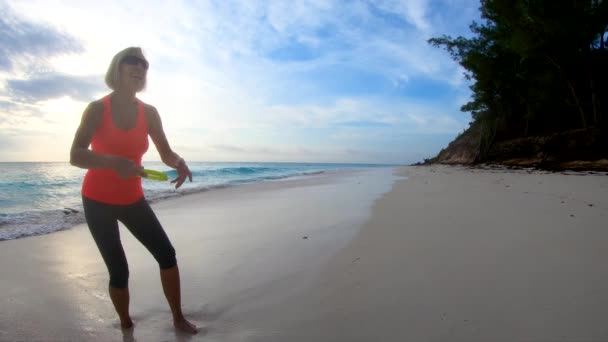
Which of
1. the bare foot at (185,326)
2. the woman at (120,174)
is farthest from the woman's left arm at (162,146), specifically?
the bare foot at (185,326)

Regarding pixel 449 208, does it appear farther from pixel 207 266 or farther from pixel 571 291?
pixel 207 266

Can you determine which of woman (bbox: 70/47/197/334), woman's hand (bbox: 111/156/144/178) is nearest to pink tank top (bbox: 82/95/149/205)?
woman (bbox: 70/47/197/334)

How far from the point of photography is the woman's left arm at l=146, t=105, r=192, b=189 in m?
2.28

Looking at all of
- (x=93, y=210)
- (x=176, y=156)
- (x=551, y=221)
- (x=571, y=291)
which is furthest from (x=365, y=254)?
(x=551, y=221)

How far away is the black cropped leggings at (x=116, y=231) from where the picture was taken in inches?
78.8

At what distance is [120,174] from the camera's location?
72.4 inches

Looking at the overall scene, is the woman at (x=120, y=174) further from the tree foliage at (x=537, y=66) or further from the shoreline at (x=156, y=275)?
the tree foliage at (x=537, y=66)

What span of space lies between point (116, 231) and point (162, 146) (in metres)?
0.67

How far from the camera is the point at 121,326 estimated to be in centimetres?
214

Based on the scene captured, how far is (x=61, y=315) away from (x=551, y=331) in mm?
3140

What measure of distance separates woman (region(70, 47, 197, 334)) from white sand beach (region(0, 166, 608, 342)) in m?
0.35

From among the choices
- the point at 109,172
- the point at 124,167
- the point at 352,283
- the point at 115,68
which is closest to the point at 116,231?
the point at 109,172

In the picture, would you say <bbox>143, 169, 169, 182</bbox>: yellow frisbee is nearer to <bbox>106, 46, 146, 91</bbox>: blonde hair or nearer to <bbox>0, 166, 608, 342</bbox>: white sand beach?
<bbox>106, 46, 146, 91</bbox>: blonde hair

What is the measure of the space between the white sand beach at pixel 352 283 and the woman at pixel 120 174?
355 mm
